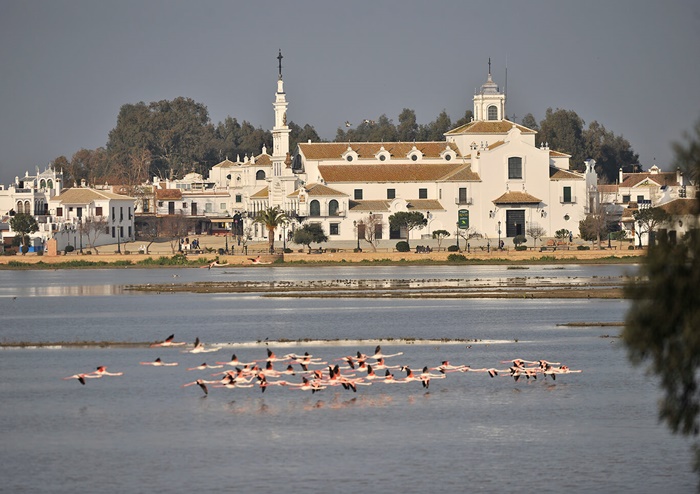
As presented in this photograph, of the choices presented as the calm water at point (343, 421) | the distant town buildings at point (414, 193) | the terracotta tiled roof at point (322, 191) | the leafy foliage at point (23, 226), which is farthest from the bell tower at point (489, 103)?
the calm water at point (343, 421)

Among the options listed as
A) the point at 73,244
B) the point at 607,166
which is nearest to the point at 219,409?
the point at 73,244

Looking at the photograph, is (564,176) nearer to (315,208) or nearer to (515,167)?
(515,167)

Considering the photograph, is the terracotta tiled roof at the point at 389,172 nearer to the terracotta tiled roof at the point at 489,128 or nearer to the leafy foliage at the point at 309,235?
the terracotta tiled roof at the point at 489,128

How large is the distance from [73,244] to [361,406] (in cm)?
8427

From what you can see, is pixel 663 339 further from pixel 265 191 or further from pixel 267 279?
pixel 265 191

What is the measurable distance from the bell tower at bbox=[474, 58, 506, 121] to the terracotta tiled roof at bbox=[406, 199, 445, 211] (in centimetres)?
2109

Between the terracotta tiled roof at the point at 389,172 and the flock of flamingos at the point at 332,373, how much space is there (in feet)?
256

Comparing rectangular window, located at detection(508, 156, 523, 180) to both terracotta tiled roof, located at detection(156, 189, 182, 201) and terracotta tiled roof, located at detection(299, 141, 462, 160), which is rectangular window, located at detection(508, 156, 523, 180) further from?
terracotta tiled roof, located at detection(156, 189, 182, 201)

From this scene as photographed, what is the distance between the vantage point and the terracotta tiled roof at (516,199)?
113625 mm

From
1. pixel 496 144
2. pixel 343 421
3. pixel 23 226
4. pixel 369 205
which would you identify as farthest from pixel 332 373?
pixel 496 144

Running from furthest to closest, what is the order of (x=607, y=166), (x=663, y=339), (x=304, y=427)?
1. (x=607, y=166)
2. (x=304, y=427)
3. (x=663, y=339)

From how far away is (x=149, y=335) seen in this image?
51.3m

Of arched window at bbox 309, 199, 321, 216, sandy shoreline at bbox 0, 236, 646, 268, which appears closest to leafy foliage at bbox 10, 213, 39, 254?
sandy shoreline at bbox 0, 236, 646, 268

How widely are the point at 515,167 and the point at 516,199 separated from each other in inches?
157
